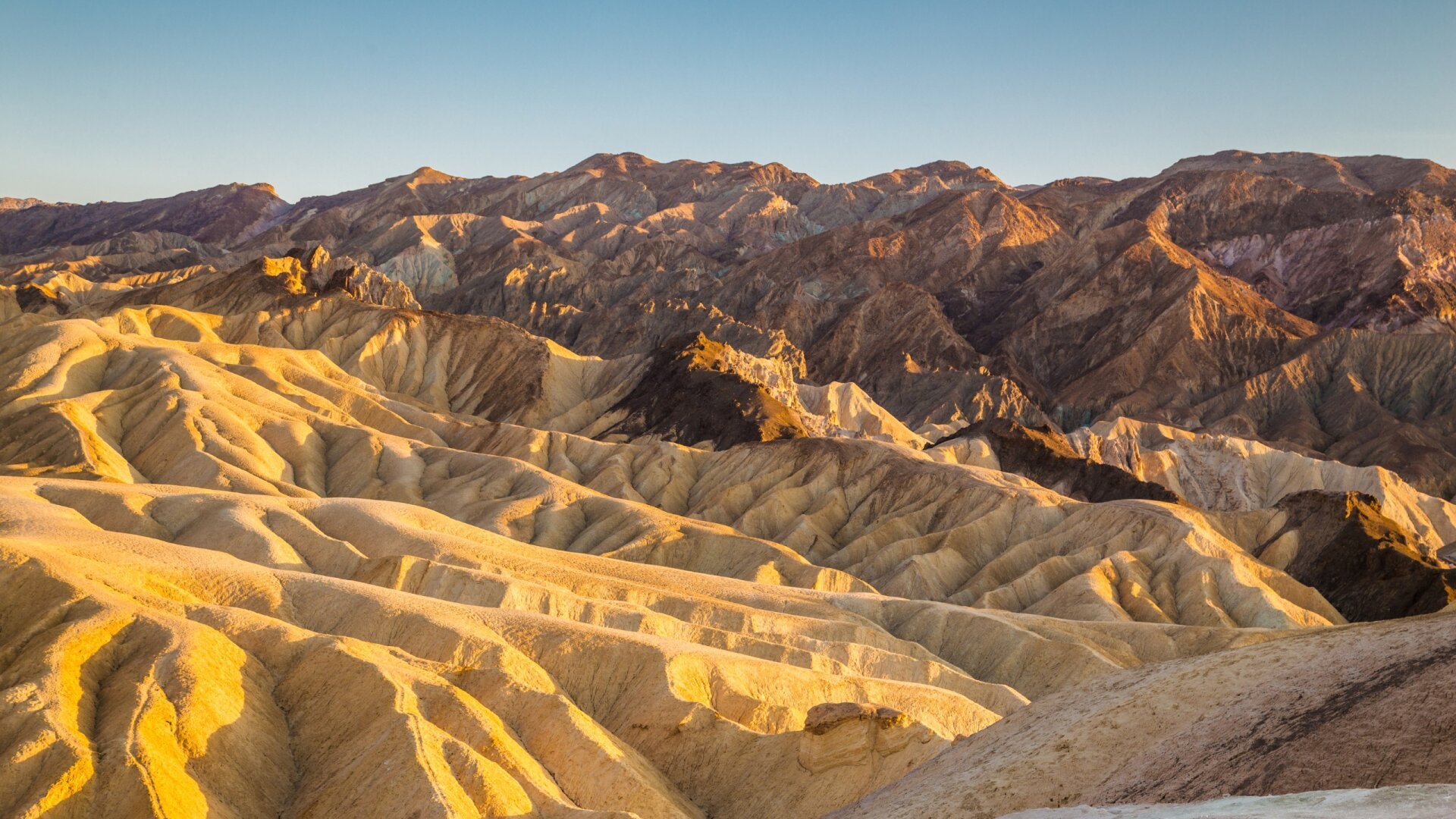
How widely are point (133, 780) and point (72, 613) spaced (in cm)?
988

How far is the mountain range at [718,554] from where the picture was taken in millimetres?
30766

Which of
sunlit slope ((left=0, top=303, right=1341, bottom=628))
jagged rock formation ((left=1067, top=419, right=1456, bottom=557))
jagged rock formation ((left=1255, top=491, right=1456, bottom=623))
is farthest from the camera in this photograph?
jagged rock formation ((left=1067, top=419, right=1456, bottom=557))

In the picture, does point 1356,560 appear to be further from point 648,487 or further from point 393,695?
point 393,695

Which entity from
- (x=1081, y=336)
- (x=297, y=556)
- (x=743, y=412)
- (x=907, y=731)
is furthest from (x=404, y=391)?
(x=907, y=731)

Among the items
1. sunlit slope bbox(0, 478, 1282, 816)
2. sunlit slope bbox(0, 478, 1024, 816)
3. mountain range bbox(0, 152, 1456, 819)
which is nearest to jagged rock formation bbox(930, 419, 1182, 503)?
mountain range bbox(0, 152, 1456, 819)

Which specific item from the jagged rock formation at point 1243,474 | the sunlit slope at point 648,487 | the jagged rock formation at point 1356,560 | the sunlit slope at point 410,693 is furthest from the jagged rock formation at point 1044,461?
the sunlit slope at point 410,693

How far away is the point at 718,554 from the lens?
8850 centimetres

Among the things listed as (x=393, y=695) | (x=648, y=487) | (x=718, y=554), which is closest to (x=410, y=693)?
(x=393, y=695)

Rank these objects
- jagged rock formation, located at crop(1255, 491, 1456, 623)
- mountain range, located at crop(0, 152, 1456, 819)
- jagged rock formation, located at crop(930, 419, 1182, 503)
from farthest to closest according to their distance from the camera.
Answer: jagged rock formation, located at crop(930, 419, 1182, 503), jagged rock formation, located at crop(1255, 491, 1456, 623), mountain range, located at crop(0, 152, 1456, 819)

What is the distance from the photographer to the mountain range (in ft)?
101

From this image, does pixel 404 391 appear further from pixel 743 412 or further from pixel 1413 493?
pixel 1413 493

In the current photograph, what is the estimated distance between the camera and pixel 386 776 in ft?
111

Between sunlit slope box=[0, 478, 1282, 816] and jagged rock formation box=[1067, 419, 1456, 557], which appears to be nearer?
sunlit slope box=[0, 478, 1282, 816]

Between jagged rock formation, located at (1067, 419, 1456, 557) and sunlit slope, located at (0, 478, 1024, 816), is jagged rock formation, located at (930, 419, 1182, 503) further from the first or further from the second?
sunlit slope, located at (0, 478, 1024, 816)
